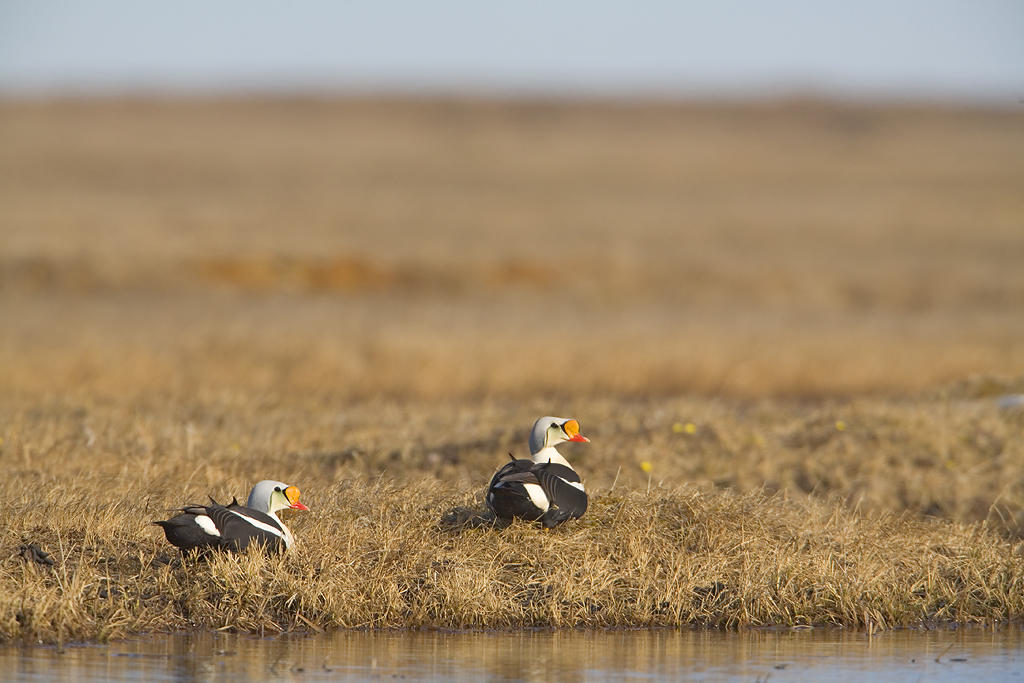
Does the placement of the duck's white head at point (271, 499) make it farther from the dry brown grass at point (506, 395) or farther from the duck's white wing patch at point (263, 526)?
the dry brown grass at point (506, 395)

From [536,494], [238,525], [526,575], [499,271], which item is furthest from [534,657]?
[499,271]

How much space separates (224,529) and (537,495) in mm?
2110

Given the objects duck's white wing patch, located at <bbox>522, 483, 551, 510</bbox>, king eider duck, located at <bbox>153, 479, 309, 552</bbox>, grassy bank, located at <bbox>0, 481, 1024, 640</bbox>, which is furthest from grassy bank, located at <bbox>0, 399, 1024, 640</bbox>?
duck's white wing patch, located at <bbox>522, 483, 551, 510</bbox>

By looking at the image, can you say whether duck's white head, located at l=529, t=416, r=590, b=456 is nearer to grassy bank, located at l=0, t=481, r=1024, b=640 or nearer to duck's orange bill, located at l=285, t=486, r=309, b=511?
grassy bank, located at l=0, t=481, r=1024, b=640

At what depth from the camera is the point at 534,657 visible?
28.9ft

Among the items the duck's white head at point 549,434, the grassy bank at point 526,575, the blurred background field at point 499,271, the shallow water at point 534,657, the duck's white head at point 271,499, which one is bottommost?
the shallow water at point 534,657

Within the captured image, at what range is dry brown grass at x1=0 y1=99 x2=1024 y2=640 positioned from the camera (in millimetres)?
9758

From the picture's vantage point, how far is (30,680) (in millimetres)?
7848

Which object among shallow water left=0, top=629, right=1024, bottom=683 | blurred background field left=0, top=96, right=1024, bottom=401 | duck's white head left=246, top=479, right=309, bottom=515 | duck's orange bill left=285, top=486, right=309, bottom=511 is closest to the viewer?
shallow water left=0, top=629, right=1024, bottom=683

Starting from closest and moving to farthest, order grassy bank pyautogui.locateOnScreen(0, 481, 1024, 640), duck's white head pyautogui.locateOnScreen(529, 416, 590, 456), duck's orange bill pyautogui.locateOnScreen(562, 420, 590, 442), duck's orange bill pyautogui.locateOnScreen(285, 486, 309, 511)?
grassy bank pyautogui.locateOnScreen(0, 481, 1024, 640)
duck's orange bill pyautogui.locateOnScreen(285, 486, 309, 511)
duck's orange bill pyautogui.locateOnScreen(562, 420, 590, 442)
duck's white head pyautogui.locateOnScreen(529, 416, 590, 456)

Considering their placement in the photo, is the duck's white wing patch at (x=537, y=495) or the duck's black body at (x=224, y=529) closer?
the duck's black body at (x=224, y=529)

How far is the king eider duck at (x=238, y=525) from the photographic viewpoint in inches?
354

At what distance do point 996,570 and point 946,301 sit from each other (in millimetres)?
23194

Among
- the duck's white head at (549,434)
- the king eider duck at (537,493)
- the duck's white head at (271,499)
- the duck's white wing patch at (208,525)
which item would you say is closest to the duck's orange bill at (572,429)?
the duck's white head at (549,434)
